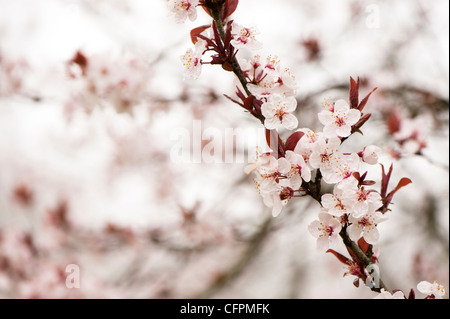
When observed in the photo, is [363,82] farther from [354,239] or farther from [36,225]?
[36,225]

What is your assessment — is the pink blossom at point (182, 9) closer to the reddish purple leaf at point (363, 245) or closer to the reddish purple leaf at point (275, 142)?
the reddish purple leaf at point (275, 142)

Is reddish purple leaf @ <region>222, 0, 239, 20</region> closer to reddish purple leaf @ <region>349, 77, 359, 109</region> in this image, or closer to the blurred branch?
reddish purple leaf @ <region>349, 77, 359, 109</region>

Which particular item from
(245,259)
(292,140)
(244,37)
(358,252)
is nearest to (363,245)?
(358,252)

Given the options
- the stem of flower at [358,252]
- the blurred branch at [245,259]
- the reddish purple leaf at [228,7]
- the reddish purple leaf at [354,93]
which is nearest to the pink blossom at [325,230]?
the stem of flower at [358,252]

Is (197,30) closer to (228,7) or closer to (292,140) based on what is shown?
(228,7)

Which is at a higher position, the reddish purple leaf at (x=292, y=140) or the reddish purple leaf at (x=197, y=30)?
the reddish purple leaf at (x=197, y=30)

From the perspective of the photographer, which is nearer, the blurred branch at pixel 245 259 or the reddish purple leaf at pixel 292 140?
the reddish purple leaf at pixel 292 140

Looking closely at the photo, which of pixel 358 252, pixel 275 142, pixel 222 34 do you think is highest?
pixel 222 34

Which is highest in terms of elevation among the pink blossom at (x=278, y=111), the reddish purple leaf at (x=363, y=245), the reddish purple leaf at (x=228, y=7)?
the reddish purple leaf at (x=228, y=7)

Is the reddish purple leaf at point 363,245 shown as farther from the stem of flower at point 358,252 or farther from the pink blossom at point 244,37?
the pink blossom at point 244,37

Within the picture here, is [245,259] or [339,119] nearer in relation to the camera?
[339,119]

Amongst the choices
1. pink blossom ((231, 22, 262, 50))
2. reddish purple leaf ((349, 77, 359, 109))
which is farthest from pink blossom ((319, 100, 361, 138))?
pink blossom ((231, 22, 262, 50))

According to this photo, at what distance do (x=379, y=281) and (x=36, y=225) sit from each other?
1.93m
